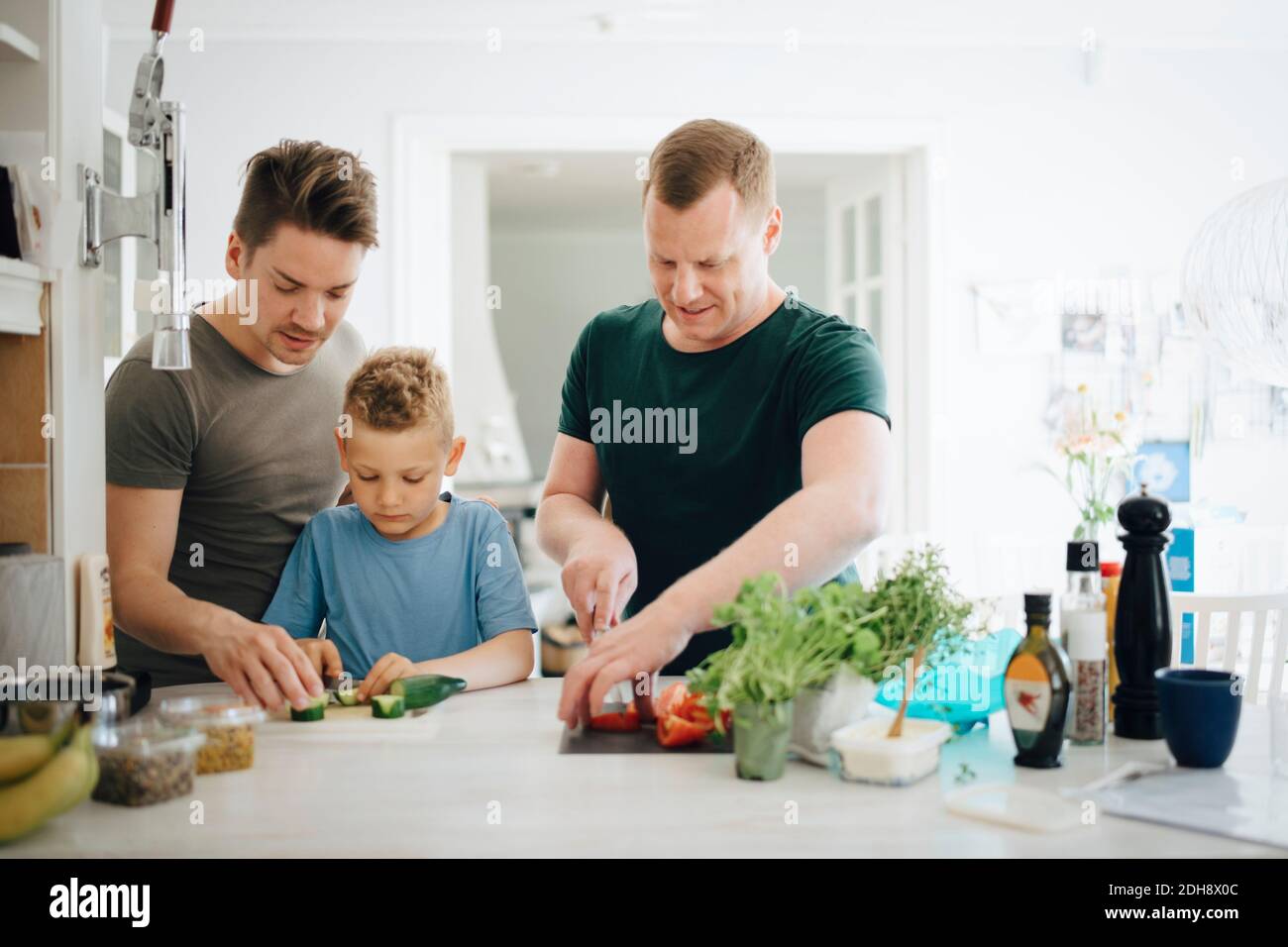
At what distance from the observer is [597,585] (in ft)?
4.96

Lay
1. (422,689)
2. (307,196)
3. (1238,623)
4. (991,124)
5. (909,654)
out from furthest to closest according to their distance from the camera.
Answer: (991,124) → (1238,623) → (307,196) → (422,689) → (909,654)

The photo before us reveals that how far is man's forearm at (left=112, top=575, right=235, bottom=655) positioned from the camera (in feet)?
4.97

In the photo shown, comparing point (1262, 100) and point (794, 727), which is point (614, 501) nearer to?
point (794, 727)

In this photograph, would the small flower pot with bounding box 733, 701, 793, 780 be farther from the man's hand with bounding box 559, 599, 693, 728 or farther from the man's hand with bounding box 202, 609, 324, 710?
the man's hand with bounding box 202, 609, 324, 710

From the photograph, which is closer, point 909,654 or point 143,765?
point 143,765

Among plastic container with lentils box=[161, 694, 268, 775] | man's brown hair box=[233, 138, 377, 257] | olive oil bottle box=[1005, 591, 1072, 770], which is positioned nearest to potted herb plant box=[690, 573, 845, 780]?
olive oil bottle box=[1005, 591, 1072, 770]

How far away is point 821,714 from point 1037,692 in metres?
0.22

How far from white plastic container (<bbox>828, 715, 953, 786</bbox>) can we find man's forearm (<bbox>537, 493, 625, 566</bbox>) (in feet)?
1.91

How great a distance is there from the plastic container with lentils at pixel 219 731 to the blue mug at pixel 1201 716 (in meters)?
0.96

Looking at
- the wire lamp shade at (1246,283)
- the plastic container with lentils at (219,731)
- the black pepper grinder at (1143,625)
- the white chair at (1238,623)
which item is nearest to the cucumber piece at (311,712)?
the plastic container with lentils at (219,731)

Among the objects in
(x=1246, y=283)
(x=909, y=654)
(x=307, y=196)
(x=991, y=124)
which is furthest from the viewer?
(x=991, y=124)

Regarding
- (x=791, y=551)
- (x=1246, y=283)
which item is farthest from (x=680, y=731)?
(x=1246, y=283)

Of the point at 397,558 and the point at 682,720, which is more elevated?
the point at 397,558

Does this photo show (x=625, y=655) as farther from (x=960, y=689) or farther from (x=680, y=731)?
(x=960, y=689)
